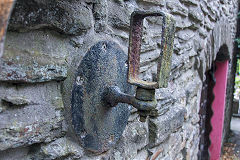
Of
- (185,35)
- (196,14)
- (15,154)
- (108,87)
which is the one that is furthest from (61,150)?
(196,14)

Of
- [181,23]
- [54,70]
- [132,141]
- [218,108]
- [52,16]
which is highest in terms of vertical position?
[181,23]

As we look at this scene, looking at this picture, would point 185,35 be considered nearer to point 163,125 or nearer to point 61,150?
point 163,125

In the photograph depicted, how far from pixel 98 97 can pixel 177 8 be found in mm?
786

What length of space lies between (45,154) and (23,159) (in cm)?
5

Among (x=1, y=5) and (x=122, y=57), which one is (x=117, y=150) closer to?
(x=122, y=57)

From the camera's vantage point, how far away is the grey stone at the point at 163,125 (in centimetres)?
112

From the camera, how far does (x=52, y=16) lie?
1.96ft

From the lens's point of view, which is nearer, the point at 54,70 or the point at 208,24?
the point at 54,70

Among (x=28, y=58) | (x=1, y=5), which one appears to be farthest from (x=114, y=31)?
(x=1, y=5)

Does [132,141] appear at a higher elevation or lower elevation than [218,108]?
higher

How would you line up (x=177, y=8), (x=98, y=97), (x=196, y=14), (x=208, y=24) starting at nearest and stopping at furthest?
1. (x=98, y=97)
2. (x=177, y=8)
3. (x=196, y=14)
4. (x=208, y=24)

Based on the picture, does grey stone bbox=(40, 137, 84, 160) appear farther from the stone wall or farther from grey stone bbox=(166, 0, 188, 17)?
grey stone bbox=(166, 0, 188, 17)

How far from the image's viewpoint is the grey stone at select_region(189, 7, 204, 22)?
155 cm

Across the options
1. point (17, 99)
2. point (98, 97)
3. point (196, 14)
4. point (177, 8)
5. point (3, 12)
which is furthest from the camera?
point (196, 14)
